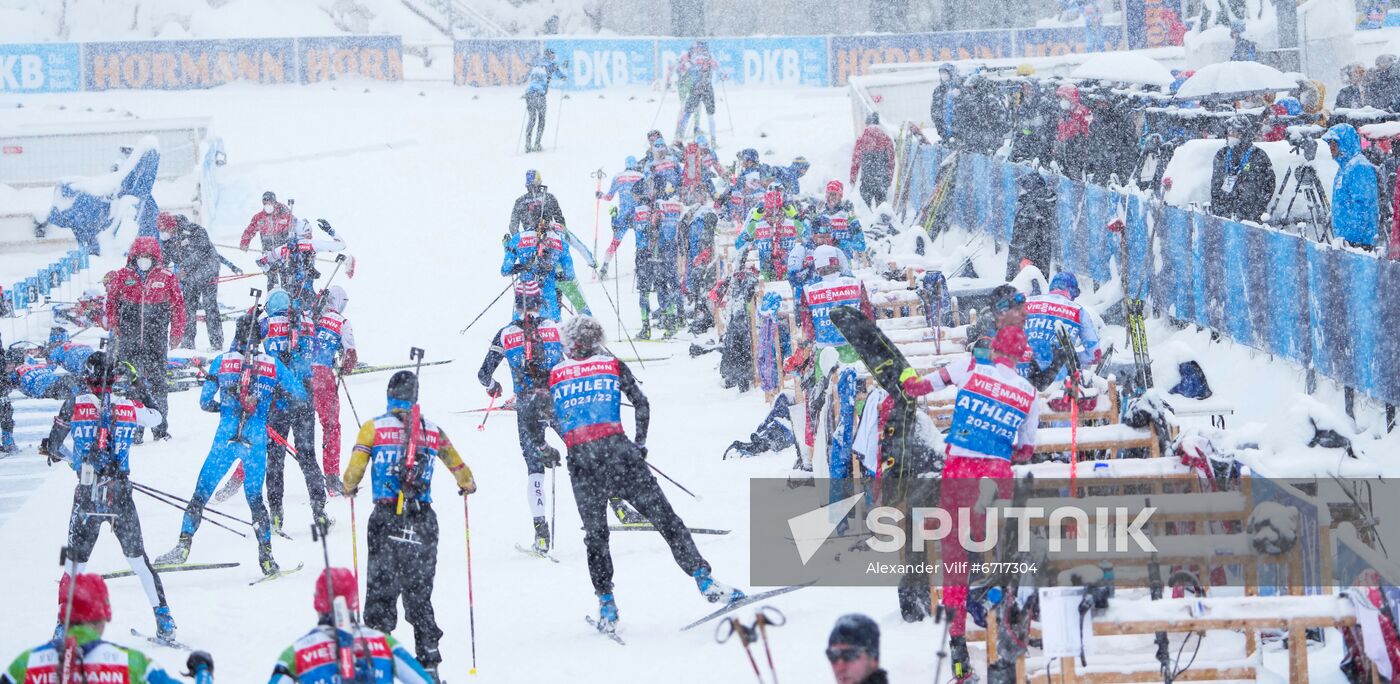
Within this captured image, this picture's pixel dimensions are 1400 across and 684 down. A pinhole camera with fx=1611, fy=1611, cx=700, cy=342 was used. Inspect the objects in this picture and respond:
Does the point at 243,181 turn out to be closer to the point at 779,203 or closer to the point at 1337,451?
the point at 779,203

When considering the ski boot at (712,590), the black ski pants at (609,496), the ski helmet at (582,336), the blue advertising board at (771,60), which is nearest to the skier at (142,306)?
the ski helmet at (582,336)

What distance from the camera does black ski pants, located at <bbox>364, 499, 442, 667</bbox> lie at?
26.5 ft

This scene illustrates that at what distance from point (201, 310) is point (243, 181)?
936cm

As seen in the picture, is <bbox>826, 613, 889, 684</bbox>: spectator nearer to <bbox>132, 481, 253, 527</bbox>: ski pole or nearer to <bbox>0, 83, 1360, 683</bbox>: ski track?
<bbox>0, 83, 1360, 683</bbox>: ski track

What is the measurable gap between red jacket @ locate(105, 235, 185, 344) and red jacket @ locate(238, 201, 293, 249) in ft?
13.5

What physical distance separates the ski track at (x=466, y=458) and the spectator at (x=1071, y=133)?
472 centimetres

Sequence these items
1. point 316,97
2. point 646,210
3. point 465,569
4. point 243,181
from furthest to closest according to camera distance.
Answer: point 316,97
point 243,181
point 646,210
point 465,569

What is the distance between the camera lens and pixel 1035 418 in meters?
8.23

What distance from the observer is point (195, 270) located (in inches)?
738

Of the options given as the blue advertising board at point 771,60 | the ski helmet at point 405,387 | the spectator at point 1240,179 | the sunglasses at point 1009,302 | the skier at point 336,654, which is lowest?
the skier at point 336,654

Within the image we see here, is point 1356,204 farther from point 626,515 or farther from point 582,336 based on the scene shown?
point 582,336

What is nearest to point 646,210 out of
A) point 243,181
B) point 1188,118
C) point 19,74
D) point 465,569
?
point 1188,118

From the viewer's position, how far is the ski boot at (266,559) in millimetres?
10664

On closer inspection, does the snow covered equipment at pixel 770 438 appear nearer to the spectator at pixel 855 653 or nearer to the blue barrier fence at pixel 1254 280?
the blue barrier fence at pixel 1254 280
